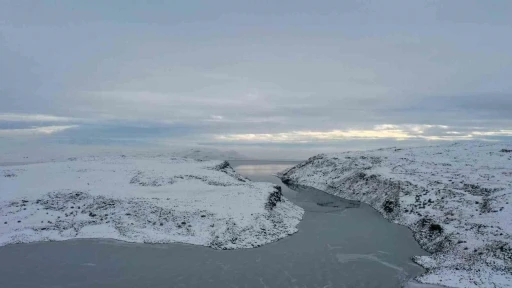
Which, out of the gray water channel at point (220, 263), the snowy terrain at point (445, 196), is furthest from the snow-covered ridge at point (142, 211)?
the snowy terrain at point (445, 196)

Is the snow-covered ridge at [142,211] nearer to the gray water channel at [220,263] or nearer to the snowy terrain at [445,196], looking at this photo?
the gray water channel at [220,263]

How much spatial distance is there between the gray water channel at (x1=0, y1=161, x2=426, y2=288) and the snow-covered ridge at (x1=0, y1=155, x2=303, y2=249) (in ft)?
5.75

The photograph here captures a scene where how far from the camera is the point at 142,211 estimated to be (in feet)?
118

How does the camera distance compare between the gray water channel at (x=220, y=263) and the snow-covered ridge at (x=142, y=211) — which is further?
the snow-covered ridge at (x=142, y=211)

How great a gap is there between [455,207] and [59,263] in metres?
36.7

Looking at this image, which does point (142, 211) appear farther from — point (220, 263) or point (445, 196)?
point (445, 196)

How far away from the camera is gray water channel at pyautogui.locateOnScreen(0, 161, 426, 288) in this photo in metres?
22.7

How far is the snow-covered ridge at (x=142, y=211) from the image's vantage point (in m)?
31.7

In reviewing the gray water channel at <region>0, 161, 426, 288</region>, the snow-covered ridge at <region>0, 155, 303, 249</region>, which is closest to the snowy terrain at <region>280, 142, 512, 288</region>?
the gray water channel at <region>0, 161, 426, 288</region>

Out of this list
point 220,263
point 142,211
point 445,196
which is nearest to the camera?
point 220,263

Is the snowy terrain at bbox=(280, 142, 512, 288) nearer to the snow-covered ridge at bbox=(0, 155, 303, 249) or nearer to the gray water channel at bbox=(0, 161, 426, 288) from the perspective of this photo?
the gray water channel at bbox=(0, 161, 426, 288)

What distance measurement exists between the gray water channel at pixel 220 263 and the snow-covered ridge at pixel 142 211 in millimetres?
1751

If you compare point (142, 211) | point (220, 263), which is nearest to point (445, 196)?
point (220, 263)

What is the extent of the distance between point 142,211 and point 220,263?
13373mm
